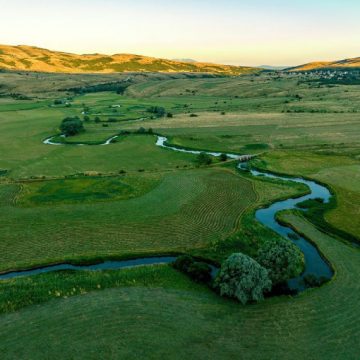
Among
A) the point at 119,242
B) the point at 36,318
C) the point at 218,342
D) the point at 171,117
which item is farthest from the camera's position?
the point at 171,117

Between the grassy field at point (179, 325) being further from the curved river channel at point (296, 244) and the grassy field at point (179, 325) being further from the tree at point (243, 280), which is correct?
the curved river channel at point (296, 244)

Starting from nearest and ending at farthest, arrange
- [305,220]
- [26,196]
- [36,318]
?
[36,318] → [305,220] → [26,196]

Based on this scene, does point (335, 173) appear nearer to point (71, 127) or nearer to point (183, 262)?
point (183, 262)

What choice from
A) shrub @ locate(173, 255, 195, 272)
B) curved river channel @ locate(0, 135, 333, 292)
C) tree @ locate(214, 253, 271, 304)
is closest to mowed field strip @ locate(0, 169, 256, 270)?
curved river channel @ locate(0, 135, 333, 292)

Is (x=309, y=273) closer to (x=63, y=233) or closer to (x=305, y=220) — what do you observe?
(x=305, y=220)

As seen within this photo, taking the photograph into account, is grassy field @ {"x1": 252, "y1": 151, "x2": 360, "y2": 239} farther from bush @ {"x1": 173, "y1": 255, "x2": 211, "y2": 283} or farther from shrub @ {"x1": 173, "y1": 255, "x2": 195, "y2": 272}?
shrub @ {"x1": 173, "y1": 255, "x2": 195, "y2": 272}

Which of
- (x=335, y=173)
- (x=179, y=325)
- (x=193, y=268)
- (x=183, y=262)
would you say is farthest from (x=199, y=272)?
(x=335, y=173)

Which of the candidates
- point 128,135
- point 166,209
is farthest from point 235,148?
point 166,209
